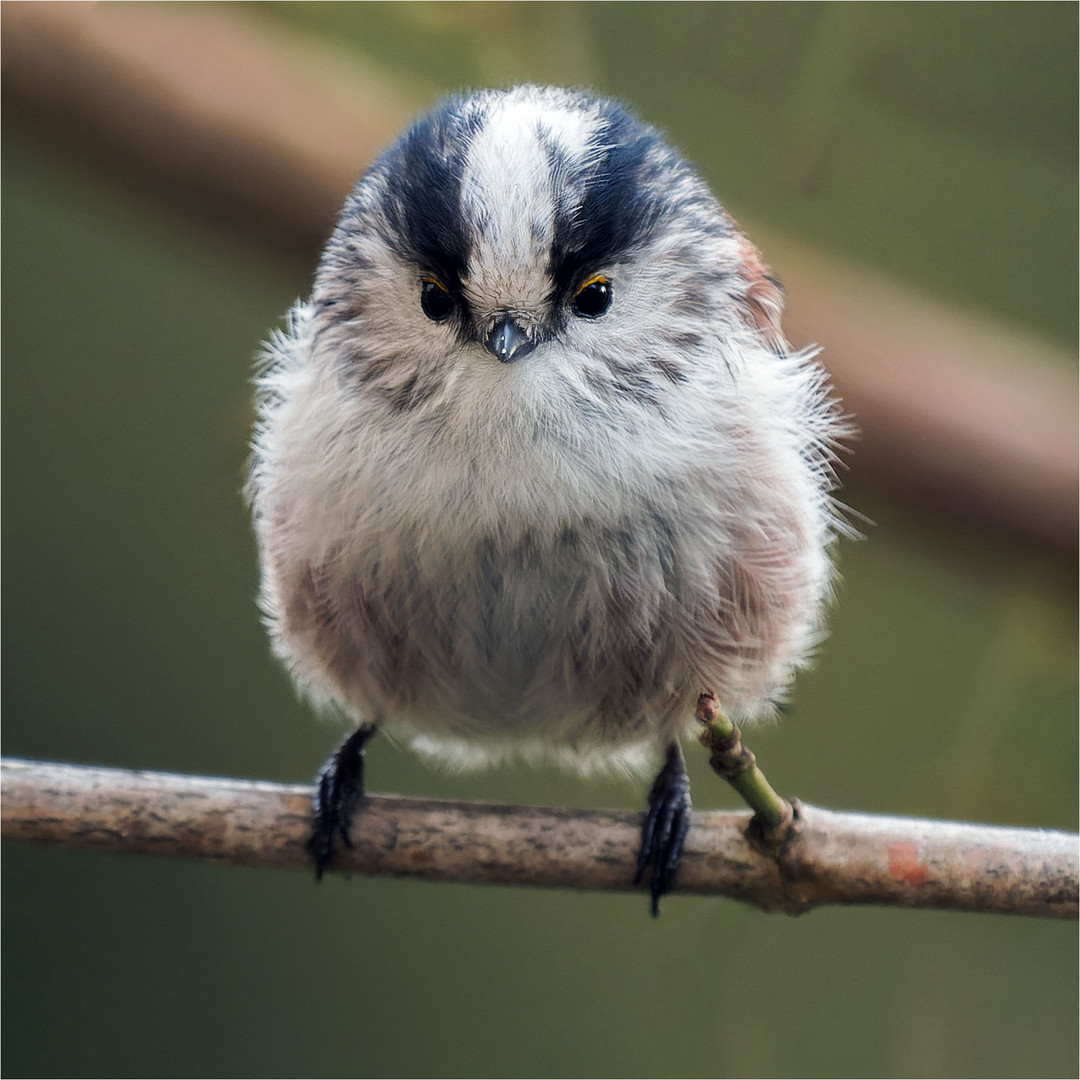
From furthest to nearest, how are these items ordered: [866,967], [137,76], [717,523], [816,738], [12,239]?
[12,239] → [816,738] → [866,967] → [137,76] → [717,523]

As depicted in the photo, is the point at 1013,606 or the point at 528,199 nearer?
the point at 528,199

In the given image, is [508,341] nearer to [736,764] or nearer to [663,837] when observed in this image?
[736,764]

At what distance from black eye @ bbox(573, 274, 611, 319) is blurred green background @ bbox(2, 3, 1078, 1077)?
0.67m

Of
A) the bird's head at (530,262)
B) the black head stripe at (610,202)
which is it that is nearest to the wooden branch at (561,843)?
the bird's head at (530,262)

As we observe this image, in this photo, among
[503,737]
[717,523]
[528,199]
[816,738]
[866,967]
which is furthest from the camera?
[816,738]

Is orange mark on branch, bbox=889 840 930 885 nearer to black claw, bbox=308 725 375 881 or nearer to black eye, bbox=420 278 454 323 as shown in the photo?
black claw, bbox=308 725 375 881

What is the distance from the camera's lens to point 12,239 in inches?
133

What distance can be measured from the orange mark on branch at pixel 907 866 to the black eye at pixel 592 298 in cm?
83

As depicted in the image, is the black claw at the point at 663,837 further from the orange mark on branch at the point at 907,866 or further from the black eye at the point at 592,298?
the black eye at the point at 592,298

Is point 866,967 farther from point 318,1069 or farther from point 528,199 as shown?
point 528,199

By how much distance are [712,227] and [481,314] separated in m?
0.48

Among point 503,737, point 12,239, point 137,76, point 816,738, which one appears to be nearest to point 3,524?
point 12,239

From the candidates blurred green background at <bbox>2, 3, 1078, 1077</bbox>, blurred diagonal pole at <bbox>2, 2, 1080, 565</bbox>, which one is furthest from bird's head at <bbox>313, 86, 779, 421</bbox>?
blurred diagonal pole at <bbox>2, 2, 1080, 565</bbox>

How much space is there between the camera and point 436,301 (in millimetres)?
1625
